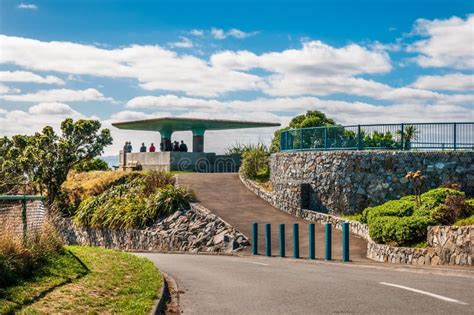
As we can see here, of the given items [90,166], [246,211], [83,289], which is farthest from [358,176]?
[90,166]

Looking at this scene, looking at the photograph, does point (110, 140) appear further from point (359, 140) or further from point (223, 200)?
point (359, 140)

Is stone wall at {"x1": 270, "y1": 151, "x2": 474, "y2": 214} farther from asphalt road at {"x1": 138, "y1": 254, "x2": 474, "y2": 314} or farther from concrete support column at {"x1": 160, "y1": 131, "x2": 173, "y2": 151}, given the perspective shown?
concrete support column at {"x1": 160, "y1": 131, "x2": 173, "y2": 151}

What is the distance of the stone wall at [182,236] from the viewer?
2770 centimetres

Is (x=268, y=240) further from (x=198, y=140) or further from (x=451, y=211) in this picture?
(x=198, y=140)

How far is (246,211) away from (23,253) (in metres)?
20.8

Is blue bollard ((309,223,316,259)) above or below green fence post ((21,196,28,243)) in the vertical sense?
below

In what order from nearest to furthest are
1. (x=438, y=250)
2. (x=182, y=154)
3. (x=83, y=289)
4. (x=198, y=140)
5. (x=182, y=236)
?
(x=83, y=289)
(x=438, y=250)
(x=182, y=236)
(x=182, y=154)
(x=198, y=140)

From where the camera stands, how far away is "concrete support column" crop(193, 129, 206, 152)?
53125 mm

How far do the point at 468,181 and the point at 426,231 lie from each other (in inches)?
317

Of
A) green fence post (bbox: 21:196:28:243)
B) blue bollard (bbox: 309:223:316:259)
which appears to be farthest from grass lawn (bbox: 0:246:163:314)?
blue bollard (bbox: 309:223:316:259)

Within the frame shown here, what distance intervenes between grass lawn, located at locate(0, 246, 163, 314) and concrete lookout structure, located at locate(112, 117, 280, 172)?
33.5 m

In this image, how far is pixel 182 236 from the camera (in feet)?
99.4

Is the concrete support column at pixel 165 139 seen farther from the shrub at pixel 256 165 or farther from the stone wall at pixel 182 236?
the stone wall at pixel 182 236

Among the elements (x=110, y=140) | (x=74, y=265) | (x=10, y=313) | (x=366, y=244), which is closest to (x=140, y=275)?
(x=74, y=265)
